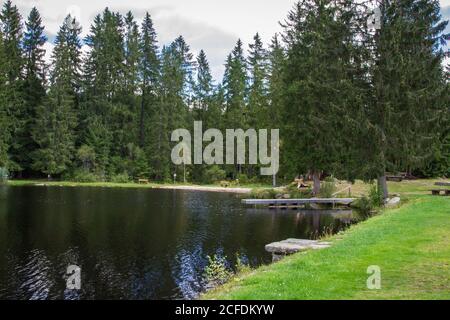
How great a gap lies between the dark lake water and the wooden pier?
186cm

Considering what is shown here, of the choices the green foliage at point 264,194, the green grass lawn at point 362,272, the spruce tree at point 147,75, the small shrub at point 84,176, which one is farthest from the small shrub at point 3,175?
the green grass lawn at point 362,272

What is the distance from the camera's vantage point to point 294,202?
34.9m

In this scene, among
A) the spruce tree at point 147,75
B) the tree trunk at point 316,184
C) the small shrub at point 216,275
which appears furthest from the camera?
the spruce tree at point 147,75

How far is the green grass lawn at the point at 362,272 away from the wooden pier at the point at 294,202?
19983 millimetres

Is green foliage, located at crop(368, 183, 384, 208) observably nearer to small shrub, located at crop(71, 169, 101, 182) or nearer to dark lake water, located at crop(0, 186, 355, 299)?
dark lake water, located at crop(0, 186, 355, 299)

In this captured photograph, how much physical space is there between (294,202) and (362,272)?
86.0 feet

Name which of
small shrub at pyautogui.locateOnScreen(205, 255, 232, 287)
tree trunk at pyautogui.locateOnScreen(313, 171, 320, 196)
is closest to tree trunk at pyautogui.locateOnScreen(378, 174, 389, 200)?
tree trunk at pyautogui.locateOnScreen(313, 171, 320, 196)

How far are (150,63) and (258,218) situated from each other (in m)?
48.0

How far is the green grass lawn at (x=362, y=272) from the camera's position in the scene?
7.59m

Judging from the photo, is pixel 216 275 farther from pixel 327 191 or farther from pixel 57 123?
pixel 57 123

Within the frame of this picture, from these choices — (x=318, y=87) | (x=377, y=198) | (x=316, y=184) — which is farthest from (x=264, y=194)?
(x=377, y=198)

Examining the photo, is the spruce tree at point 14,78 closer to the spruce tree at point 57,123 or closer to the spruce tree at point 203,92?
the spruce tree at point 57,123

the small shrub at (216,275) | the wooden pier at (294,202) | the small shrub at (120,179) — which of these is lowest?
the small shrub at (216,275)

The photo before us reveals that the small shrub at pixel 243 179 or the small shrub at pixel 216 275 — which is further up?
the small shrub at pixel 243 179
